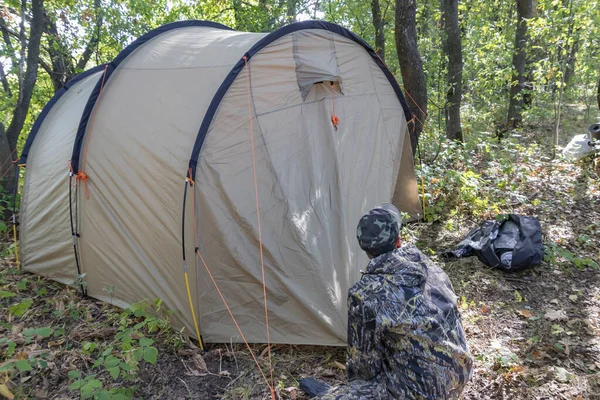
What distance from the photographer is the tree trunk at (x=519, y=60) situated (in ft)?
29.1


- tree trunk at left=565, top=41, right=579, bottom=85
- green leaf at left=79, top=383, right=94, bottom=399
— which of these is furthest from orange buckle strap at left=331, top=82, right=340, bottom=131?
tree trunk at left=565, top=41, right=579, bottom=85

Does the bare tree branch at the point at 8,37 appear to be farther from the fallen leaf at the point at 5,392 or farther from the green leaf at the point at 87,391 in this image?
the green leaf at the point at 87,391

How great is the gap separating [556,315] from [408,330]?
265cm

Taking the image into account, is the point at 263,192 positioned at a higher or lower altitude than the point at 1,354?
higher

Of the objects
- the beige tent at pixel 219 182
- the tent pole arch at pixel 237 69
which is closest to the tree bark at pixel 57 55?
the beige tent at pixel 219 182

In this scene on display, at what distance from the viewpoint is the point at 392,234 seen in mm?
2084

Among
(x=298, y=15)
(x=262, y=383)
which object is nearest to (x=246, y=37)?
(x=262, y=383)

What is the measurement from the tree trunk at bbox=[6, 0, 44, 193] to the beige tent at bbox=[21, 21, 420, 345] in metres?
1.67

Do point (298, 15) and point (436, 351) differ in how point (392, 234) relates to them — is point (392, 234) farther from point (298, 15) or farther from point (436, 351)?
point (298, 15)

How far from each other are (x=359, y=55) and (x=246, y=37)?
4.13ft

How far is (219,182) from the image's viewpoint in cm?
339

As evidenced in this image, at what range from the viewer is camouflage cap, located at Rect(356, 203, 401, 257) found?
2.08 m

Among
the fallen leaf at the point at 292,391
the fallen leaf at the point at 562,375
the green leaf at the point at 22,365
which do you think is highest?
the green leaf at the point at 22,365

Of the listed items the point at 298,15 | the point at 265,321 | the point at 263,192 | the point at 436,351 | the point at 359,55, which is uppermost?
the point at 298,15
